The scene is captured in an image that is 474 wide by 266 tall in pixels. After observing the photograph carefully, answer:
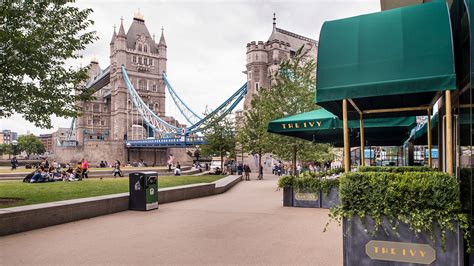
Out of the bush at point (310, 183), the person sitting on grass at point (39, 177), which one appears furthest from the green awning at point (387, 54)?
the person sitting on grass at point (39, 177)

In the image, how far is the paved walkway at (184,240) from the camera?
20.1 feet

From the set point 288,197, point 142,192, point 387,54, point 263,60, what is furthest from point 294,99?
point 263,60

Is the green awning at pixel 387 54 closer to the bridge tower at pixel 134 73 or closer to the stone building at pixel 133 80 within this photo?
the stone building at pixel 133 80

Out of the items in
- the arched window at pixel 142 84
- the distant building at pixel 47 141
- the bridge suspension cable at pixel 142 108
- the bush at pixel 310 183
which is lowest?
the bush at pixel 310 183

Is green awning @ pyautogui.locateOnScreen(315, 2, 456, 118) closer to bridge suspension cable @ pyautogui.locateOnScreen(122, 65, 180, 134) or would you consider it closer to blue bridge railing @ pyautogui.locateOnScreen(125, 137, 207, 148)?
blue bridge railing @ pyautogui.locateOnScreen(125, 137, 207, 148)

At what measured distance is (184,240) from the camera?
7.42 m

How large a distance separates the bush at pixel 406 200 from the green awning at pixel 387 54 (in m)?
1.19

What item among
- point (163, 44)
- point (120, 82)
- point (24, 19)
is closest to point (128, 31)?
point (163, 44)

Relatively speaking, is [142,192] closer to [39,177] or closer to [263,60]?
[39,177]

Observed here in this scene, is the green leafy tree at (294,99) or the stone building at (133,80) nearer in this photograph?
the green leafy tree at (294,99)

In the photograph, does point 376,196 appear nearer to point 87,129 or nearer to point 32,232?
point 32,232

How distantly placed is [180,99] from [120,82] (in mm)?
24767

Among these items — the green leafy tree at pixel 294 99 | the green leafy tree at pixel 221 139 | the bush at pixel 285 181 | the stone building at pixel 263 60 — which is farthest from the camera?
the stone building at pixel 263 60

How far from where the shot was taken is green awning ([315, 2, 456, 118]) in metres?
5.09
